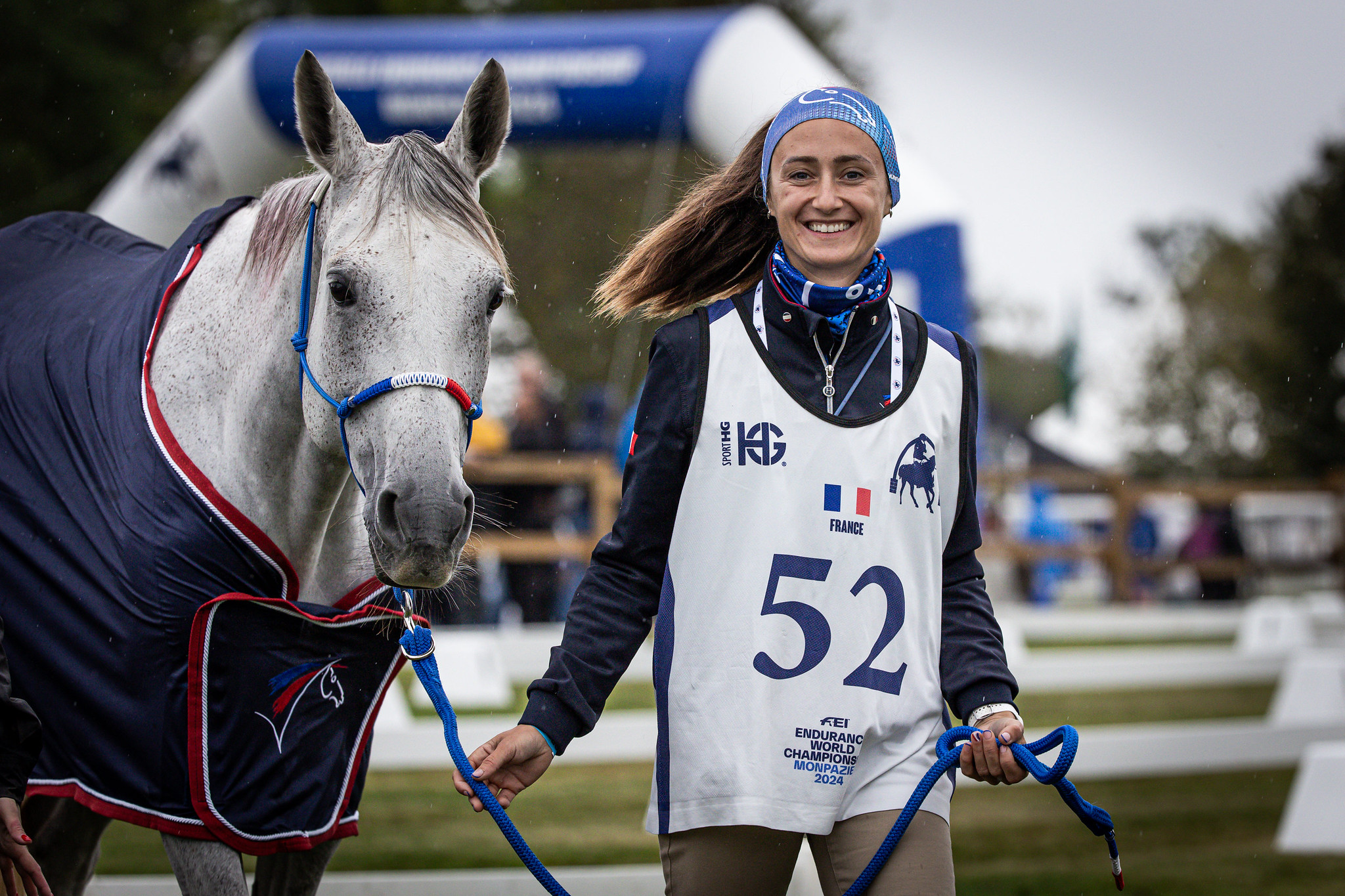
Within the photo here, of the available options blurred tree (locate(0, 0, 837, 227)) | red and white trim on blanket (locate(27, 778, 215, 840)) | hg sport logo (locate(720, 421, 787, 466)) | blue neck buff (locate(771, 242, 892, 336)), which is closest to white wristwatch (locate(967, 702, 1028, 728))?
hg sport logo (locate(720, 421, 787, 466))

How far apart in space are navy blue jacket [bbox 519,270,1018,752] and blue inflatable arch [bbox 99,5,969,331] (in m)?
6.49

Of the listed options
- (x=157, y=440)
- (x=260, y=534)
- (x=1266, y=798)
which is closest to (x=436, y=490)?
(x=260, y=534)

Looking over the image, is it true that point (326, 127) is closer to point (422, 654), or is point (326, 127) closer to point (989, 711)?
point (422, 654)

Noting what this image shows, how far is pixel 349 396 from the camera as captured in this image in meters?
2.13

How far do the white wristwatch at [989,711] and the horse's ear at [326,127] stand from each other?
1.43 meters

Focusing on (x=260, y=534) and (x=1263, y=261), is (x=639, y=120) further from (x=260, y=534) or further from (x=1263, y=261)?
(x=1263, y=261)

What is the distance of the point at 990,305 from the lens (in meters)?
46.4

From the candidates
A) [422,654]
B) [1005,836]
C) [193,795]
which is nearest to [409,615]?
[422,654]

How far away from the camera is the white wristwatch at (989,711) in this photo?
6.62 ft

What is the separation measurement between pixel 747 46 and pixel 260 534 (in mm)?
6919

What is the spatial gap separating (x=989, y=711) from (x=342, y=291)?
127 centimetres

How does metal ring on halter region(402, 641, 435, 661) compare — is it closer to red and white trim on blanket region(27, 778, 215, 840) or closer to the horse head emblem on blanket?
the horse head emblem on blanket

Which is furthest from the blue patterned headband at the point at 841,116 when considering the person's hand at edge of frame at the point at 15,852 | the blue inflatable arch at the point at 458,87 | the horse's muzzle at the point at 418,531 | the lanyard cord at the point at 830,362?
the blue inflatable arch at the point at 458,87

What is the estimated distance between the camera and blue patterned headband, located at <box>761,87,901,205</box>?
6.86ft
